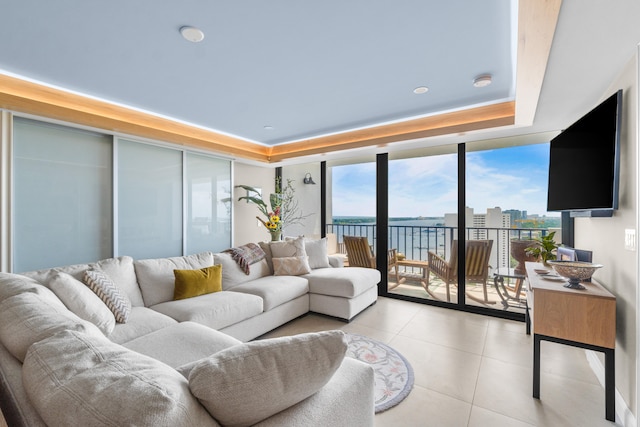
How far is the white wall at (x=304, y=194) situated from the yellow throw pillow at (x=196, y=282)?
9.02ft

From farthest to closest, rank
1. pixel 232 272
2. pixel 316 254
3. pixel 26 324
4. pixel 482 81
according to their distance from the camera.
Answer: pixel 316 254, pixel 232 272, pixel 482 81, pixel 26 324

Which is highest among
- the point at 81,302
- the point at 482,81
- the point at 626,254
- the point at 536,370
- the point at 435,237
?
the point at 482,81

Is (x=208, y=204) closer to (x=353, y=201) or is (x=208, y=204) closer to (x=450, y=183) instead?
(x=353, y=201)

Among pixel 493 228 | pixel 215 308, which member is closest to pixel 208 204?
pixel 215 308

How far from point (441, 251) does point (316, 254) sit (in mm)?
1951

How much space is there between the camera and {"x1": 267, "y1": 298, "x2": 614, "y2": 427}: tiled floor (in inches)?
73.3

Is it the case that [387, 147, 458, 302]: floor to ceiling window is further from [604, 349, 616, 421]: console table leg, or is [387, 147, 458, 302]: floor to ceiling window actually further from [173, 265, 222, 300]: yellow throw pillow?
[173, 265, 222, 300]: yellow throw pillow

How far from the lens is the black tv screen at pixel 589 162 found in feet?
6.21

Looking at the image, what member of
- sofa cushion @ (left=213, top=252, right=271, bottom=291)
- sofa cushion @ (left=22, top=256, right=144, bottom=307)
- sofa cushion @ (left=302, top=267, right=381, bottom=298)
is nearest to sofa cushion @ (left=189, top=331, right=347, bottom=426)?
sofa cushion @ (left=22, top=256, right=144, bottom=307)

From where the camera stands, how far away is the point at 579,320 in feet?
6.22

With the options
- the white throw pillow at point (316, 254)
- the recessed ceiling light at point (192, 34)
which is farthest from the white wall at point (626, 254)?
the white throw pillow at point (316, 254)

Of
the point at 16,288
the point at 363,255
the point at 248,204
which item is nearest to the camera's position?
the point at 16,288

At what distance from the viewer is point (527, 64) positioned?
185cm

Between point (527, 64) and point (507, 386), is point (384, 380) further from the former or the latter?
point (527, 64)
